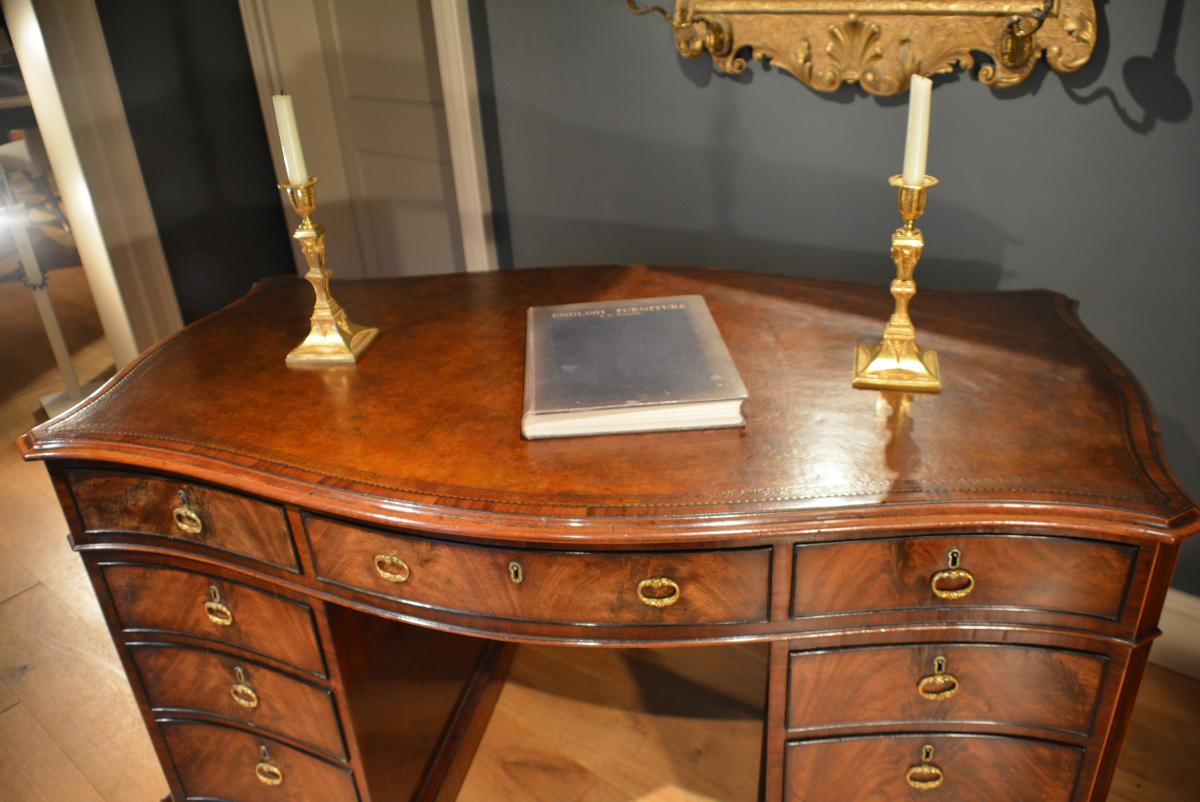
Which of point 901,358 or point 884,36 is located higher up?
point 884,36

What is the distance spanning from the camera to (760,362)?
4.62ft

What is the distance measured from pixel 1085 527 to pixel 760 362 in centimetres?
50

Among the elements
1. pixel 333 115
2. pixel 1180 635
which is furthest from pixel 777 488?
pixel 333 115

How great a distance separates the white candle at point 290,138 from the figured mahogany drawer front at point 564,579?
0.51 meters

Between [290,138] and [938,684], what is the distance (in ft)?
3.79

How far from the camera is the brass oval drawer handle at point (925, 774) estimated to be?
130cm

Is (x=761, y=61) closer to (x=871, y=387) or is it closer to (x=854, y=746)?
(x=871, y=387)

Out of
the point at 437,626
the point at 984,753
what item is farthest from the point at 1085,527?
the point at 437,626

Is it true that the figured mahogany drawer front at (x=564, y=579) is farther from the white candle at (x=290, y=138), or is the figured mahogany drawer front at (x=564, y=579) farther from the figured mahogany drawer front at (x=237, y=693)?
the white candle at (x=290, y=138)

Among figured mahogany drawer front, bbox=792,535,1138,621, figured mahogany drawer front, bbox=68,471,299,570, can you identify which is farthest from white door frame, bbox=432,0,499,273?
figured mahogany drawer front, bbox=792,535,1138,621

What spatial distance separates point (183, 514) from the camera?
1333mm

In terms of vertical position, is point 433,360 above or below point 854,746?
above

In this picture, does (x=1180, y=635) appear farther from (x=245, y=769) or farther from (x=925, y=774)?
(x=245, y=769)

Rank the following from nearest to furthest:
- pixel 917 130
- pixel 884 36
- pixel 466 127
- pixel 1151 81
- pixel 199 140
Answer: pixel 917 130 → pixel 1151 81 → pixel 884 36 → pixel 466 127 → pixel 199 140
